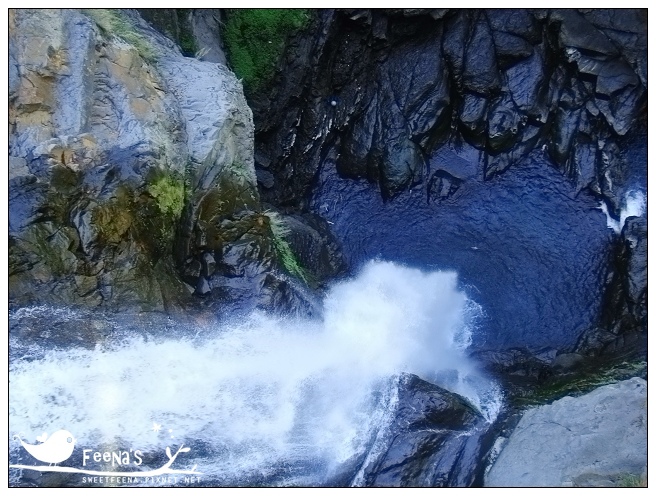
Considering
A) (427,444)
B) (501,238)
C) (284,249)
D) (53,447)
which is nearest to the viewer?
(53,447)

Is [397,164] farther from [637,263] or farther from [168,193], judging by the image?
[168,193]

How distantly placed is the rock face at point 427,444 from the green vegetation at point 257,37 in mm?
7616

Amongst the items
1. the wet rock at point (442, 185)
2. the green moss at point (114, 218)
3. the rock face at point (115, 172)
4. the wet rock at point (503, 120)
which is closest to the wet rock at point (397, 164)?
the wet rock at point (442, 185)

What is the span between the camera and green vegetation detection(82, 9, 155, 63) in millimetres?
9398

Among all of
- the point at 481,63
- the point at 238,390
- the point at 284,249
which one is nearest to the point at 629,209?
the point at 481,63

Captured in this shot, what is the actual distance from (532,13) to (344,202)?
20.5ft

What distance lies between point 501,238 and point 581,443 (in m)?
5.57

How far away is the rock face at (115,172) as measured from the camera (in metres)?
8.48

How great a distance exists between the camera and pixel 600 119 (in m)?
13.2

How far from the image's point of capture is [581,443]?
27.9 feet

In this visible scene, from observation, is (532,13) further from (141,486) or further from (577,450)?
(141,486)

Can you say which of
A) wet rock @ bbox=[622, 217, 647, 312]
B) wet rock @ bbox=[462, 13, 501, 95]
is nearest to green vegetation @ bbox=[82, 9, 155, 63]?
wet rock @ bbox=[462, 13, 501, 95]

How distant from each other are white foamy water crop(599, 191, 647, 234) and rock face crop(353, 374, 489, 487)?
643 cm

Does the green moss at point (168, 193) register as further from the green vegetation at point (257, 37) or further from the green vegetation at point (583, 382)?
the green vegetation at point (583, 382)
